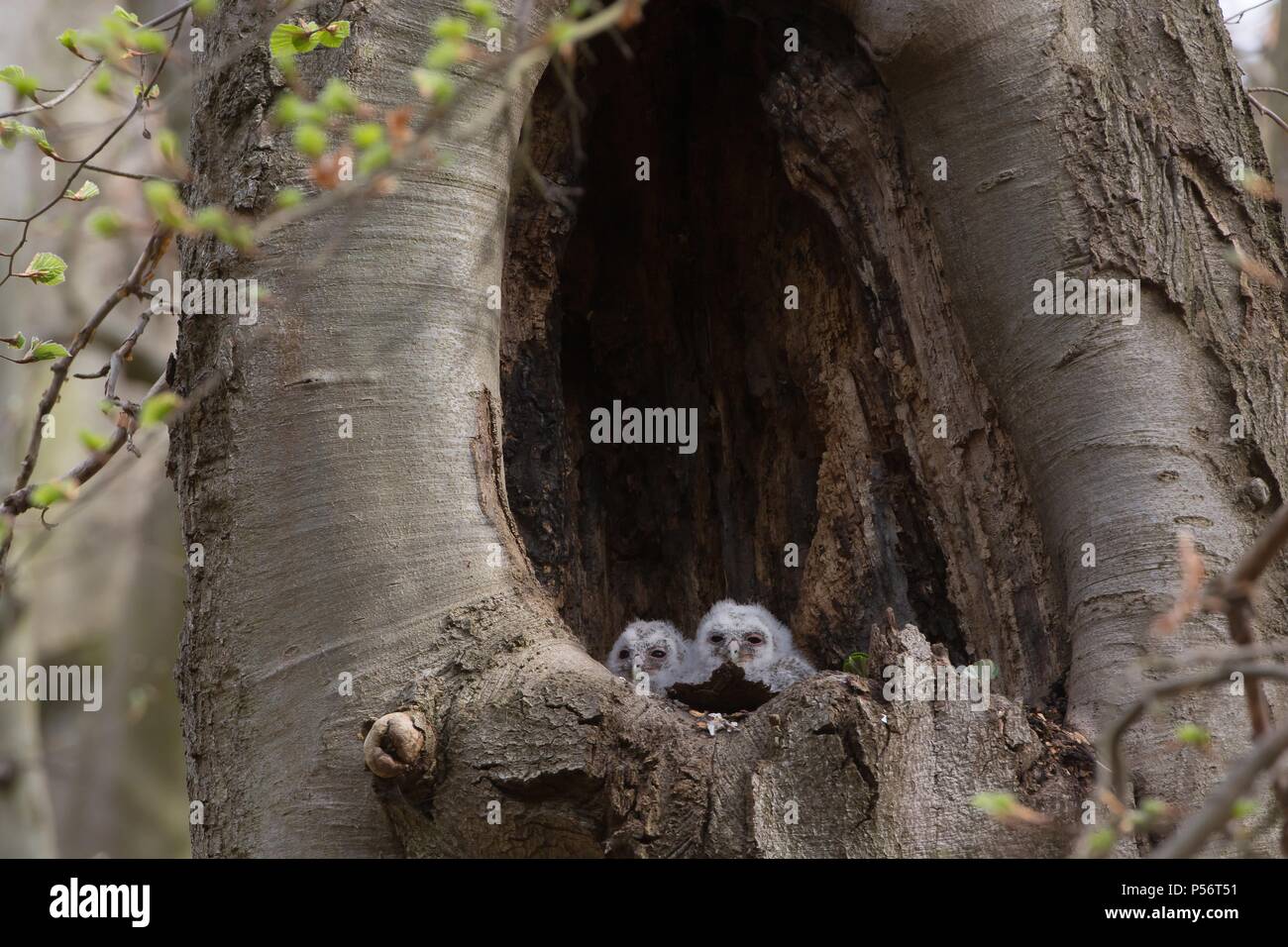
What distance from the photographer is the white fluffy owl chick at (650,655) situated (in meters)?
4.27

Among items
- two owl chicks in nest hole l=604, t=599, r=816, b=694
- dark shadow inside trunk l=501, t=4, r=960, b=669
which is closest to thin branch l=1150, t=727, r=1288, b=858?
dark shadow inside trunk l=501, t=4, r=960, b=669

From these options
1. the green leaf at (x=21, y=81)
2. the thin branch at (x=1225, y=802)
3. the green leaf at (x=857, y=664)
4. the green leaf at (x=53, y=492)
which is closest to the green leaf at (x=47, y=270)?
the green leaf at (x=21, y=81)

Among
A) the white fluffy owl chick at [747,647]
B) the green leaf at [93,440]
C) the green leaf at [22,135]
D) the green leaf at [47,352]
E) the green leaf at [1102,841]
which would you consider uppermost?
the green leaf at [22,135]

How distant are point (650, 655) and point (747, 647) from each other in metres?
0.36

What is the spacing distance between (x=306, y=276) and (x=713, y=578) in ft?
7.29

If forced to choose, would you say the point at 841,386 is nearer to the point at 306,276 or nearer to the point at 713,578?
the point at 713,578

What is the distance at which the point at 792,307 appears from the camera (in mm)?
4242

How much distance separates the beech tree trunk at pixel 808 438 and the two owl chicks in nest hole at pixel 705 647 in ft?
0.45

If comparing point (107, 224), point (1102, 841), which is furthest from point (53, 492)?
point (1102, 841)

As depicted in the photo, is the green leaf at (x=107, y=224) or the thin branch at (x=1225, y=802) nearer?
the thin branch at (x=1225, y=802)

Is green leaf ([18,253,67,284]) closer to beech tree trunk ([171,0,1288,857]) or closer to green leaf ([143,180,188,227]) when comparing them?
beech tree trunk ([171,0,1288,857])

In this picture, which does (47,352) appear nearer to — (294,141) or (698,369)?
(294,141)

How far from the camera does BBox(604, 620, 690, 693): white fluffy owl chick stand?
4.27 meters

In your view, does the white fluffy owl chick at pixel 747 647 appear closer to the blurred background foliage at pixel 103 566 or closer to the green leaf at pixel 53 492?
the green leaf at pixel 53 492
